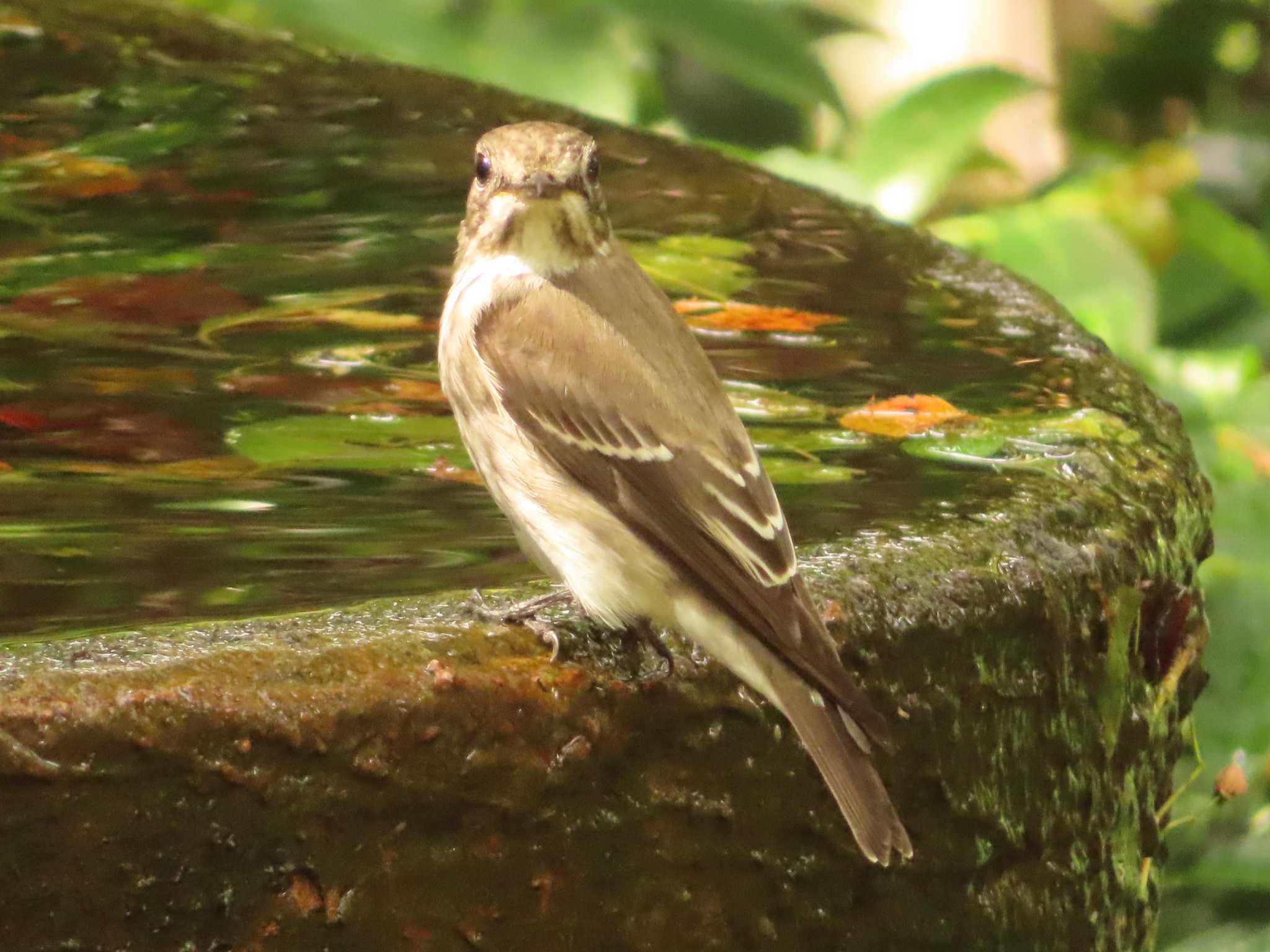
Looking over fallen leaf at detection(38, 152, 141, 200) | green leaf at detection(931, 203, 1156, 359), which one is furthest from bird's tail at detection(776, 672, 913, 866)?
green leaf at detection(931, 203, 1156, 359)

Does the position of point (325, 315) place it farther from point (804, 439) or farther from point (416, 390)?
point (804, 439)

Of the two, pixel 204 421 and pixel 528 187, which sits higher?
pixel 528 187

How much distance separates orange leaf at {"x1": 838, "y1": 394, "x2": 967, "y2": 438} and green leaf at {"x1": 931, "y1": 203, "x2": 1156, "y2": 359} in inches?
93.6

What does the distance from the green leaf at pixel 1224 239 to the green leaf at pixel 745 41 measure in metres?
1.37

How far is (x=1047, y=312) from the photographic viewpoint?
361 cm

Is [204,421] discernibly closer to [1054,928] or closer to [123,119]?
[1054,928]

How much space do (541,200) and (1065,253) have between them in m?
2.97

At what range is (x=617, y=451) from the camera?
2535 millimetres

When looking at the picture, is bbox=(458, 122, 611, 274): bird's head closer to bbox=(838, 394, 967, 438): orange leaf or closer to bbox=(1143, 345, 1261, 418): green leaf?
bbox=(838, 394, 967, 438): orange leaf

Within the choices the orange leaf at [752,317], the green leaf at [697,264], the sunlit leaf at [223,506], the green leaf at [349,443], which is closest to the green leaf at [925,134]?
the green leaf at [697,264]

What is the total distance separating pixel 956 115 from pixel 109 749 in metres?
4.93

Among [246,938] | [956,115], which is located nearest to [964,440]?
[246,938]

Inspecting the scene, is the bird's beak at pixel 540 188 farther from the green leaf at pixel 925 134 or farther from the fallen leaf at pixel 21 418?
the green leaf at pixel 925 134

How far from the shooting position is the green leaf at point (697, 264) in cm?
369
